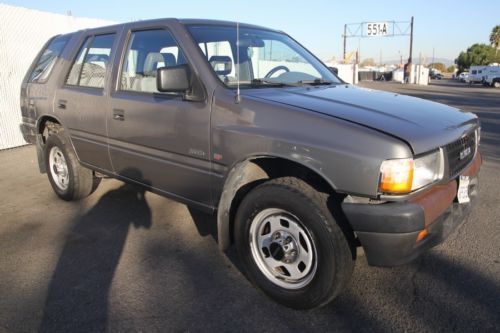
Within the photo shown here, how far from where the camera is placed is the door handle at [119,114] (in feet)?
11.6

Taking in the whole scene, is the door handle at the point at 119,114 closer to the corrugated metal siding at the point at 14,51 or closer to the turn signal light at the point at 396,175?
the turn signal light at the point at 396,175

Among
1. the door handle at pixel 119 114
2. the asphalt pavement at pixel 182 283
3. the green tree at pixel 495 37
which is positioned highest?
the green tree at pixel 495 37

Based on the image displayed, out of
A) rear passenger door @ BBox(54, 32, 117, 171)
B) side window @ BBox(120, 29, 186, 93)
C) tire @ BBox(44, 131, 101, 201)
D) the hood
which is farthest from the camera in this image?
tire @ BBox(44, 131, 101, 201)

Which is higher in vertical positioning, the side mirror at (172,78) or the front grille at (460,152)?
the side mirror at (172,78)

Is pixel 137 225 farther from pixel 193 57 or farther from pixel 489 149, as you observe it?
pixel 489 149

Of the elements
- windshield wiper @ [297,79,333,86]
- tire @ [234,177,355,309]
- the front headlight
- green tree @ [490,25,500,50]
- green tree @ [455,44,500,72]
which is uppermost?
green tree @ [490,25,500,50]

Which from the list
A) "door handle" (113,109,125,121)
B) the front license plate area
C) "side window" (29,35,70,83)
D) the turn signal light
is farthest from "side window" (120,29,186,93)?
the front license plate area

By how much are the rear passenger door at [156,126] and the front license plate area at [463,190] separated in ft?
5.67

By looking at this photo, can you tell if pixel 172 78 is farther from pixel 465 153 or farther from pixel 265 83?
pixel 465 153

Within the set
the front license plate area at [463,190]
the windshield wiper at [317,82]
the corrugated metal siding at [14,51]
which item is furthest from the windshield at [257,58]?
the corrugated metal siding at [14,51]

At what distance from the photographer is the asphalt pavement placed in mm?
2531

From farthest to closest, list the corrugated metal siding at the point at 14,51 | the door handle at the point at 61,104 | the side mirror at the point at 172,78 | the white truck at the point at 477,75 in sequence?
the white truck at the point at 477,75 < the corrugated metal siding at the point at 14,51 < the door handle at the point at 61,104 < the side mirror at the point at 172,78

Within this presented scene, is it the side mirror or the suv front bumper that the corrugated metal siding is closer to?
the side mirror

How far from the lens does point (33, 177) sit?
238 inches
